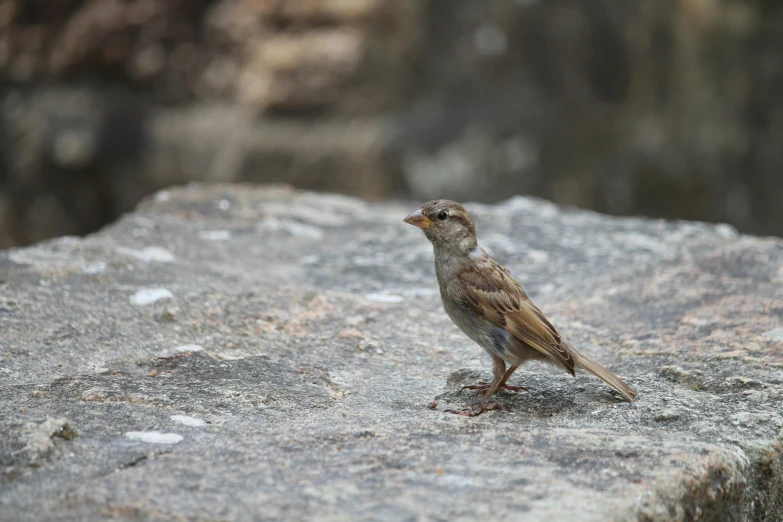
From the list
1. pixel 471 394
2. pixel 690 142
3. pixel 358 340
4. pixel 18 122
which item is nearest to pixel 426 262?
pixel 358 340

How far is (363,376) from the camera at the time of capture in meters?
2.85

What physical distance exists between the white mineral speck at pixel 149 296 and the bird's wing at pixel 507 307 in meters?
1.01

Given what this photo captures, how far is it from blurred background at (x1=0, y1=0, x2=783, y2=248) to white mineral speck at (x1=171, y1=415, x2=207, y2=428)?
2756mm

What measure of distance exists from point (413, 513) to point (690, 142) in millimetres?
3838

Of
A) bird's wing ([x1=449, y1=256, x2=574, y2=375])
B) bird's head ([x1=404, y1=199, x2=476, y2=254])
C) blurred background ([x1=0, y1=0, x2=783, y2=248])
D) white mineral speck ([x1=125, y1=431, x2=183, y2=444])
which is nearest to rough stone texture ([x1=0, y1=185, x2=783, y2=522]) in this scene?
white mineral speck ([x1=125, y1=431, x2=183, y2=444])

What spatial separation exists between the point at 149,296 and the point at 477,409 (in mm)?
1283

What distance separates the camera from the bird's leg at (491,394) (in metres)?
2.56

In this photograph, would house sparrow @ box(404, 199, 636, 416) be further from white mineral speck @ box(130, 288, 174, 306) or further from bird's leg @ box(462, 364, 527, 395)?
white mineral speck @ box(130, 288, 174, 306)

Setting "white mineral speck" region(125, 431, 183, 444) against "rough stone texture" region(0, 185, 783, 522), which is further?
"white mineral speck" region(125, 431, 183, 444)

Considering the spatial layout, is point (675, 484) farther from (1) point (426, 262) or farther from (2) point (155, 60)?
(2) point (155, 60)

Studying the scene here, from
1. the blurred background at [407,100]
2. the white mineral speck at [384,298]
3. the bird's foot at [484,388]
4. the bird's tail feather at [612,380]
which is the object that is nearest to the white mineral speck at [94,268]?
the white mineral speck at [384,298]

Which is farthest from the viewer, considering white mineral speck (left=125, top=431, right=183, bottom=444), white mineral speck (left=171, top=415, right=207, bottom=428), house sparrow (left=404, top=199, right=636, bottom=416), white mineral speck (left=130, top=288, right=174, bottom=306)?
white mineral speck (left=130, top=288, right=174, bottom=306)

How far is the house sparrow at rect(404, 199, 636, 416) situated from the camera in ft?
8.89

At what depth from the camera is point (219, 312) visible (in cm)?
320
